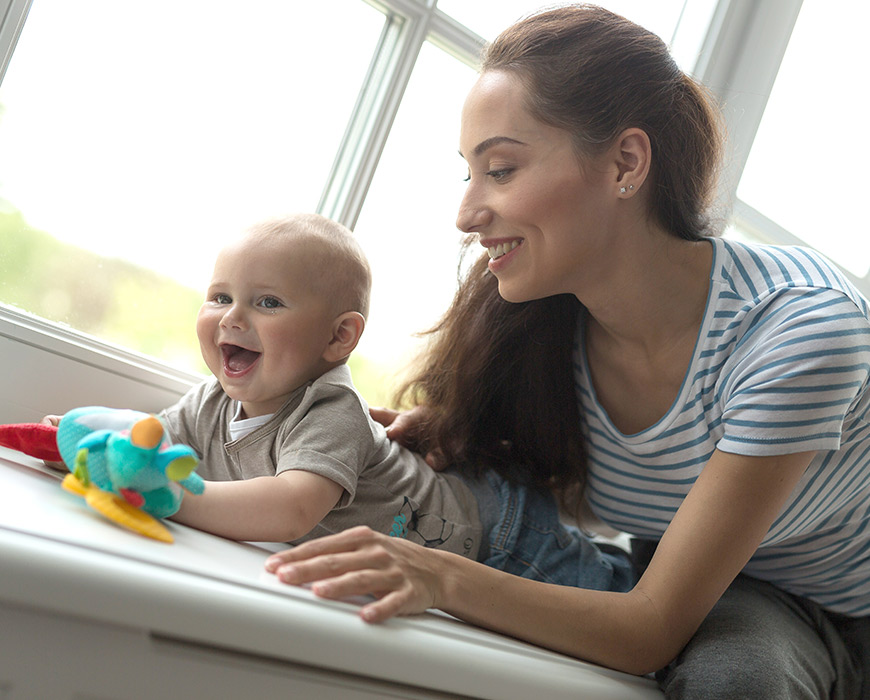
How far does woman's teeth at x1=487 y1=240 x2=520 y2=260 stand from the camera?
1.07m

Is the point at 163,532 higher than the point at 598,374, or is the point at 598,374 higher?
the point at 598,374

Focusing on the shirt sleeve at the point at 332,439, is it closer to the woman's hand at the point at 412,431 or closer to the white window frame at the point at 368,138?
the woman's hand at the point at 412,431

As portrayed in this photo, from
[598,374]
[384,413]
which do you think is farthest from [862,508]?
[384,413]

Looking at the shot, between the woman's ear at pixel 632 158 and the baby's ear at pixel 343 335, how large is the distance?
1.32 ft

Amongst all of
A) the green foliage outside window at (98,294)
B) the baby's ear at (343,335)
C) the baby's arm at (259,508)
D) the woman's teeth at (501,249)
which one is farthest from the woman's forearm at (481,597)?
the green foliage outside window at (98,294)

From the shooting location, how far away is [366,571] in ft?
2.29

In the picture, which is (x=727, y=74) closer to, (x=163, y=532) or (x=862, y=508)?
(x=862, y=508)

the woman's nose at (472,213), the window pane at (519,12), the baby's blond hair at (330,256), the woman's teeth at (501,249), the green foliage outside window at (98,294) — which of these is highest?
the window pane at (519,12)

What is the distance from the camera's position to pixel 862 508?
3.67 feet

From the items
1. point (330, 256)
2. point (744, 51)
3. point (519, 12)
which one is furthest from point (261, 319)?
point (744, 51)

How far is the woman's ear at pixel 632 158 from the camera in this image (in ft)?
3.45

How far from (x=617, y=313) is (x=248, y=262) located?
1.74 ft

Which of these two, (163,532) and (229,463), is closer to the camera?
(163,532)

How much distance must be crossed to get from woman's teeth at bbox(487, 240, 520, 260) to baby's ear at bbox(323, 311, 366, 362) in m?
0.21
